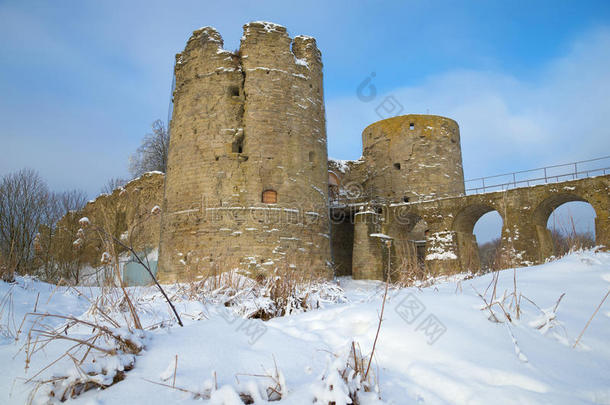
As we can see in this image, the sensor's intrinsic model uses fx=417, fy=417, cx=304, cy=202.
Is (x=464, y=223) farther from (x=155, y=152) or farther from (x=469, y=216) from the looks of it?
(x=155, y=152)

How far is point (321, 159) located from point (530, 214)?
26.6 feet

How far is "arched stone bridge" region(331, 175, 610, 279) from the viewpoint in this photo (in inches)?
571

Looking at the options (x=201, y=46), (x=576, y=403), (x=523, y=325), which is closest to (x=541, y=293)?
(x=523, y=325)

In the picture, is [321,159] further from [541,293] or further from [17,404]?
[17,404]

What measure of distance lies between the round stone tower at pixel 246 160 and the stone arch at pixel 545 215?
26.1 ft

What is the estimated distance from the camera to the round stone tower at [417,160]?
1934cm

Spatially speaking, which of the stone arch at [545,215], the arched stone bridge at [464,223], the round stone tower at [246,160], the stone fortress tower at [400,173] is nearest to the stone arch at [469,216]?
the arched stone bridge at [464,223]

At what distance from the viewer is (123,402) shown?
65.4 inches

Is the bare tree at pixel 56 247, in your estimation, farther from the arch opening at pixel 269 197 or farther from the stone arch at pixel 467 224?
the stone arch at pixel 467 224

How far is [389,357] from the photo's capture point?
221 cm

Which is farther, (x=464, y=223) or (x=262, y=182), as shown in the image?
(x=464, y=223)

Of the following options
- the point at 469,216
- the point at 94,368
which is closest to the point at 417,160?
the point at 469,216

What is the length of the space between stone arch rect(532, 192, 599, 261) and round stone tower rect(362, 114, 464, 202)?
168 inches

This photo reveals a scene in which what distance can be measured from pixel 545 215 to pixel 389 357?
16191 mm
